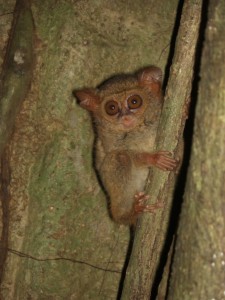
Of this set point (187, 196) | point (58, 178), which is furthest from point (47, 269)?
point (187, 196)

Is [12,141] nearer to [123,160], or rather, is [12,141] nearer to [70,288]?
[123,160]

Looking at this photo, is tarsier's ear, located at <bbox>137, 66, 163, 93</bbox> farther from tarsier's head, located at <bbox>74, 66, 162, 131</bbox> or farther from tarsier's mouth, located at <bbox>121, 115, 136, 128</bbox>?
tarsier's mouth, located at <bbox>121, 115, 136, 128</bbox>

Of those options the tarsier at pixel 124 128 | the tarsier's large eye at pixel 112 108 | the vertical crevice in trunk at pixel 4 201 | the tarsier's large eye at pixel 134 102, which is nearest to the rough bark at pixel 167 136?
the tarsier at pixel 124 128

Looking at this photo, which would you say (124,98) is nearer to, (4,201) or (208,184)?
(4,201)

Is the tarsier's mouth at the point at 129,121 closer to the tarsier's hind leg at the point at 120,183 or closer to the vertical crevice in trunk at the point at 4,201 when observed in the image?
the tarsier's hind leg at the point at 120,183

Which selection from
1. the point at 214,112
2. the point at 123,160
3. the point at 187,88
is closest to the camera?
the point at 214,112

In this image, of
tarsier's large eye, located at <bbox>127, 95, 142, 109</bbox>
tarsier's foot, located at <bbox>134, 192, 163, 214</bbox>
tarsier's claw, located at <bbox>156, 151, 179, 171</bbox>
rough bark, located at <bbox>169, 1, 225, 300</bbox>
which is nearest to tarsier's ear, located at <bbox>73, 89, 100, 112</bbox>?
tarsier's large eye, located at <bbox>127, 95, 142, 109</bbox>
